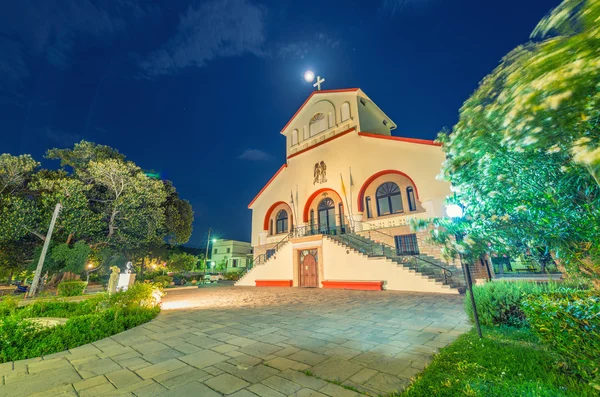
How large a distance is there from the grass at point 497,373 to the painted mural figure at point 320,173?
16.6 metres

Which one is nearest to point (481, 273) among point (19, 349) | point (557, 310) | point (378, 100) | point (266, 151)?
point (557, 310)

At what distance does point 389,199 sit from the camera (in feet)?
55.4

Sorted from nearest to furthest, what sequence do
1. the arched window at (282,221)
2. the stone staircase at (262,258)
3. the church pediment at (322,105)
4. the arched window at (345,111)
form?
the stone staircase at (262,258) < the arched window at (345,111) < the church pediment at (322,105) < the arched window at (282,221)

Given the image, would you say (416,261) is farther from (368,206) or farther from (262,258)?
(262,258)

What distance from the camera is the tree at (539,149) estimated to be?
1.63 m

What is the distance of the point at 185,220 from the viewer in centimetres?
2270

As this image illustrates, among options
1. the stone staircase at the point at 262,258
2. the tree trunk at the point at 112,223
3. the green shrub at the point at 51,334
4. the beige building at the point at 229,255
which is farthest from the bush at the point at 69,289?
the beige building at the point at 229,255

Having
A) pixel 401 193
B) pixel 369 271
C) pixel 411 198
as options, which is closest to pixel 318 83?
pixel 401 193

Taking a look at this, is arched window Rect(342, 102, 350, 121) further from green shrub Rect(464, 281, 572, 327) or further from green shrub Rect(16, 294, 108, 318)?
green shrub Rect(16, 294, 108, 318)

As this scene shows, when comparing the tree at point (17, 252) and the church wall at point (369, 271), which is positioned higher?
the tree at point (17, 252)

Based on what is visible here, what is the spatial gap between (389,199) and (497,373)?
14864 millimetres

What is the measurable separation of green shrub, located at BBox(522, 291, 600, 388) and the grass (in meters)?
0.23

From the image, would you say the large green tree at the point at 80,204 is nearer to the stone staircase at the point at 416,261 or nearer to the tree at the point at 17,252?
the tree at the point at 17,252

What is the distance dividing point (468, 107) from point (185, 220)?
24033 mm
